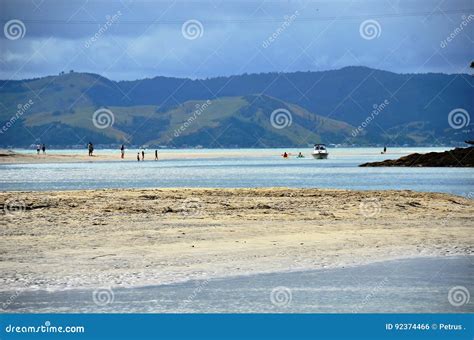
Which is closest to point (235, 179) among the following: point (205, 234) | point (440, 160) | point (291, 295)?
point (205, 234)

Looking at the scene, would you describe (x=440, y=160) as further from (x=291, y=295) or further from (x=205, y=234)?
(x=291, y=295)

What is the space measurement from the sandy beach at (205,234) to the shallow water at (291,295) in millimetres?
931

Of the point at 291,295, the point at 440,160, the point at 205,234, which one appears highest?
the point at 440,160

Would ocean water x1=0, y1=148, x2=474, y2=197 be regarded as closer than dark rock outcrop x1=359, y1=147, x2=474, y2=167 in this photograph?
Yes

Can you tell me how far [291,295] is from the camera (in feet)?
52.1

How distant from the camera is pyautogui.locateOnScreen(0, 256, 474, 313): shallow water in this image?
48.1ft

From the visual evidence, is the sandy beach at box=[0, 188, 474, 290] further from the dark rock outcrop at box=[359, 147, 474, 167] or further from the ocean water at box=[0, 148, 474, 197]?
the dark rock outcrop at box=[359, 147, 474, 167]

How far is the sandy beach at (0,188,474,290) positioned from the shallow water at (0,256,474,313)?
3.06 feet

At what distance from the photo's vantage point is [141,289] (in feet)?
54.3

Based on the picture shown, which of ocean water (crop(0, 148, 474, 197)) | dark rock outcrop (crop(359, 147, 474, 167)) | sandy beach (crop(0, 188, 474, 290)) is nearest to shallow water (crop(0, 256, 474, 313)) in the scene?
sandy beach (crop(0, 188, 474, 290))

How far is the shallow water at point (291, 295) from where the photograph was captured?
14672mm

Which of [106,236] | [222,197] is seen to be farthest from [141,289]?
[222,197]

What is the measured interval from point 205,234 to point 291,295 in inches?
359
